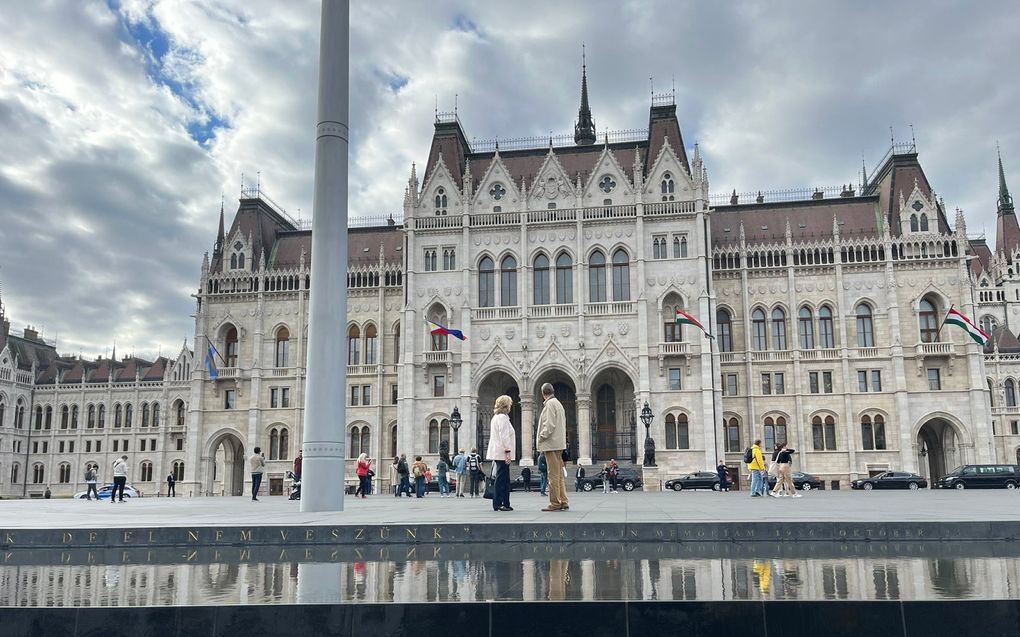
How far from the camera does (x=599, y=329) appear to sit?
50.8 meters

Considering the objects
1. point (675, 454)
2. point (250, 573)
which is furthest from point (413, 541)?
point (675, 454)

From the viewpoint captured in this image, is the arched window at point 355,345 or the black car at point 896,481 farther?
the arched window at point 355,345

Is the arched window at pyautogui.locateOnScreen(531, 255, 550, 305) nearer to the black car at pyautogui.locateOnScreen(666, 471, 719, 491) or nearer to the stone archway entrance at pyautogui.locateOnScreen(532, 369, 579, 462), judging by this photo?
the stone archway entrance at pyautogui.locateOnScreen(532, 369, 579, 462)

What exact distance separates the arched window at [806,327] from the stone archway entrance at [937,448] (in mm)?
8537

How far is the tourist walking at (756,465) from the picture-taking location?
26453 mm

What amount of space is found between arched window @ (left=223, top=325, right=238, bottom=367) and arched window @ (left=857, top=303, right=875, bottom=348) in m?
42.1

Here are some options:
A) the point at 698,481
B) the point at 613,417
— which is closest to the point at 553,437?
the point at 698,481

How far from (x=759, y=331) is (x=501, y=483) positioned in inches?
1669

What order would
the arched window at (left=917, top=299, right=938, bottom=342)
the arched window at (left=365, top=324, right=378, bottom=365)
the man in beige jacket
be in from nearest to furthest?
the man in beige jacket, the arched window at (left=917, top=299, right=938, bottom=342), the arched window at (left=365, top=324, right=378, bottom=365)

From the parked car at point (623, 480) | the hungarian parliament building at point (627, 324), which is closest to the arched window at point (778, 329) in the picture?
the hungarian parliament building at point (627, 324)

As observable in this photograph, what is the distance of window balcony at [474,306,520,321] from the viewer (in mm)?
51812

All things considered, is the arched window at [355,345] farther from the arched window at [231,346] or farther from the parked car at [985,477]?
the parked car at [985,477]

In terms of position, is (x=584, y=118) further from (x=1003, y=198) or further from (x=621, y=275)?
(x=1003, y=198)

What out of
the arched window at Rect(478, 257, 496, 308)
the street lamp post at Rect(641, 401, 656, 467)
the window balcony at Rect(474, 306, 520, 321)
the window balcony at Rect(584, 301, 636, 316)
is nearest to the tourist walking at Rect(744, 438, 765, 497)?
the street lamp post at Rect(641, 401, 656, 467)
